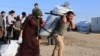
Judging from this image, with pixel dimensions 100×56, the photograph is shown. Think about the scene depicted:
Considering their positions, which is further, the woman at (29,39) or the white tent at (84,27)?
the white tent at (84,27)

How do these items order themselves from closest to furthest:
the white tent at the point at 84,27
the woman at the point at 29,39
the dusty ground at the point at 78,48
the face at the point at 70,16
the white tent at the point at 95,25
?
the woman at the point at 29,39
the face at the point at 70,16
the dusty ground at the point at 78,48
the white tent at the point at 95,25
the white tent at the point at 84,27

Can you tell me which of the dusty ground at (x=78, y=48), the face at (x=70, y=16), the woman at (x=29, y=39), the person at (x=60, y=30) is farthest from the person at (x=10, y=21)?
the woman at (x=29, y=39)

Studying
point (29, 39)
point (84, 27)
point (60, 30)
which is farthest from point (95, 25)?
point (29, 39)

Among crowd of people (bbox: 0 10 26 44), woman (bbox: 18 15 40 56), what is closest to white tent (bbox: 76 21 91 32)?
crowd of people (bbox: 0 10 26 44)

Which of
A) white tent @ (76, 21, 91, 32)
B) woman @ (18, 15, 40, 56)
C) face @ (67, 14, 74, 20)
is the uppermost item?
face @ (67, 14, 74, 20)

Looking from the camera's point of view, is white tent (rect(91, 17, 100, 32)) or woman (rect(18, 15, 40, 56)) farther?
white tent (rect(91, 17, 100, 32))

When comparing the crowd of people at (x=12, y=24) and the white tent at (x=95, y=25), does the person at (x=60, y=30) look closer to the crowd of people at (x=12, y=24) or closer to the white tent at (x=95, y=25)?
the crowd of people at (x=12, y=24)

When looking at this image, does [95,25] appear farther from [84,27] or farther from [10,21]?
[10,21]

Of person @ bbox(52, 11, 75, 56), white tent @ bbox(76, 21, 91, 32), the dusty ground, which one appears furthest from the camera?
white tent @ bbox(76, 21, 91, 32)

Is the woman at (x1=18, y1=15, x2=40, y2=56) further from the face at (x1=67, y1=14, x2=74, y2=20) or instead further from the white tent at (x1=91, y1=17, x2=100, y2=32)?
the white tent at (x1=91, y1=17, x2=100, y2=32)

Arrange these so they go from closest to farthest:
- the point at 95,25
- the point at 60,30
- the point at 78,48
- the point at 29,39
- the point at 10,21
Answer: the point at 29,39, the point at 60,30, the point at 10,21, the point at 78,48, the point at 95,25

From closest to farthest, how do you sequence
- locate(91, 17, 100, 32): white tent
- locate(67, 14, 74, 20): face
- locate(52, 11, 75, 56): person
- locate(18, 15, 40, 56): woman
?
locate(18, 15, 40, 56): woman → locate(67, 14, 74, 20): face → locate(52, 11, 75, 56): person → locate(91, 17, 100, 32): white tent

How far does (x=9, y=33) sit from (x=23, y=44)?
7437 millimetres

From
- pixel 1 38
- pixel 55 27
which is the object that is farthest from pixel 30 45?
pixel 1 38
